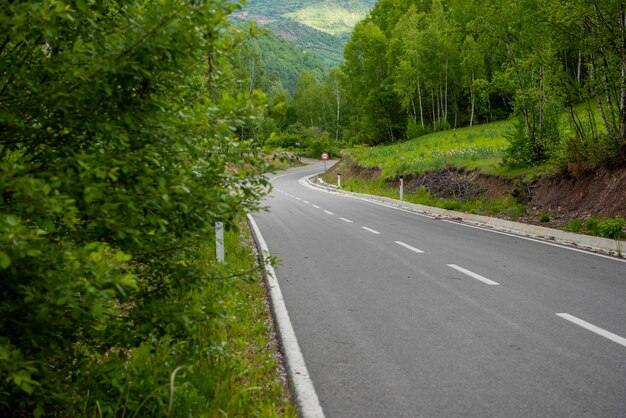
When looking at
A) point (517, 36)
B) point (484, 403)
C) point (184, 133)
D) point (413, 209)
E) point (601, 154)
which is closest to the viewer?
point (184, 133)

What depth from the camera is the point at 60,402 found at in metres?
3.27

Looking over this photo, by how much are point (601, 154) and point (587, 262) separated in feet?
21.5

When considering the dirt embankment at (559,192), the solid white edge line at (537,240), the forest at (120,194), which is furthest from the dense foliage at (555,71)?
the forest at (120,194)

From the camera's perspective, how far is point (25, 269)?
2.72 meters

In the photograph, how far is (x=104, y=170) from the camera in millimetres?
2809

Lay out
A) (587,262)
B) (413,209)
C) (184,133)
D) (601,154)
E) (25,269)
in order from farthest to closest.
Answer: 1. (413,209)
2. (601,154)
3. (587,262)
4. (184,133)
5. (25,269)

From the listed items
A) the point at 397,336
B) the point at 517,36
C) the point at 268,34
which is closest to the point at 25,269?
the point at 268,34

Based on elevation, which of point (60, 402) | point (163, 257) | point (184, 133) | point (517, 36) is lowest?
point (60, 402)

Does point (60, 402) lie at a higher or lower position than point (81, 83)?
lower

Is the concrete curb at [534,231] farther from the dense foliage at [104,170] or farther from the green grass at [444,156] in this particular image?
the dense foliage at [104,170]

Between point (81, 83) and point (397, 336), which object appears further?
point (397, 336)

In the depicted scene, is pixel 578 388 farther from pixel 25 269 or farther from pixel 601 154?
pixel 601 154

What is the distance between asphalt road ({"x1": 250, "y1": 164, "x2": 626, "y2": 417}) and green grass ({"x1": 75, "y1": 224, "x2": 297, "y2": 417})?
0.51 meters

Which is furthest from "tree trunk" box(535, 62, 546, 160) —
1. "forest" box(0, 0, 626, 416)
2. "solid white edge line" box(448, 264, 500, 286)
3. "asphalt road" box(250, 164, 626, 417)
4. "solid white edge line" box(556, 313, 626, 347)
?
"forest" box(0, 0, 626, 416)
